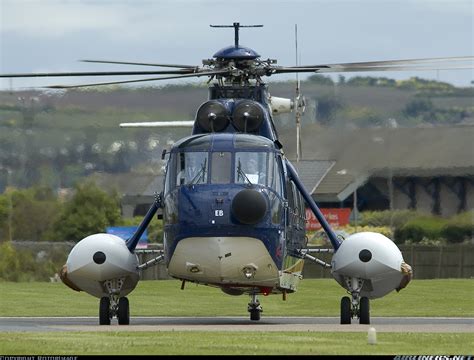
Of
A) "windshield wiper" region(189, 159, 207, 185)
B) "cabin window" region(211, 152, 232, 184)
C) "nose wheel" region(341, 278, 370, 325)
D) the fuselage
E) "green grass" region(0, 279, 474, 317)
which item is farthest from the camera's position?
"green grass" region(0, 279, 474, 317)

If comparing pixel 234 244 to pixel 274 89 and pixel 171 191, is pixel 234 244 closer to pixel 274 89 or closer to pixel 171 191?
pixel 171 191

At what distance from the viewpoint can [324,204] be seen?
58.8m

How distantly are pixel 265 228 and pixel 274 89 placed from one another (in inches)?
514

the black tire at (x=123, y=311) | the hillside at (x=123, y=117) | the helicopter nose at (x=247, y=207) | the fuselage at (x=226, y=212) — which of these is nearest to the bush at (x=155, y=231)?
the hillside at (x=123, y=117)

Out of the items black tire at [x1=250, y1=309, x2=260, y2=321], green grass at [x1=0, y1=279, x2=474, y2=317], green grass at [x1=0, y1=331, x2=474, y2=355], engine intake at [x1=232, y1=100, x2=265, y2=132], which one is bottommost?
green grass at [x1=0, y1=279, x2=474, y2=317]

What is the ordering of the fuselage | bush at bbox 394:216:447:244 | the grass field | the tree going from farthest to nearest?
bush at bbox 394:216:447:244 → the tree → the fuselage → the grass field

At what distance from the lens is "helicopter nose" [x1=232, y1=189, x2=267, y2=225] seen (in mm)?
29500

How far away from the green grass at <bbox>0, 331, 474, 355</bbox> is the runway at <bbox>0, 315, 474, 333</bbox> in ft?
7.15

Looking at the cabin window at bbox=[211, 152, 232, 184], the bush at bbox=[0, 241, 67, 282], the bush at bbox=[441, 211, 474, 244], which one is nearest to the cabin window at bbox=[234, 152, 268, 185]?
the cabin window at bbox=[211, 152, 232, 184]

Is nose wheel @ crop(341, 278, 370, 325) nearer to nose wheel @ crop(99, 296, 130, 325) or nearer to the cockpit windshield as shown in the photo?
the cockpit windshield

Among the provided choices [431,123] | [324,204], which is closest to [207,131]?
[431,123]

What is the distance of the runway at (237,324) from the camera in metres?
29.8

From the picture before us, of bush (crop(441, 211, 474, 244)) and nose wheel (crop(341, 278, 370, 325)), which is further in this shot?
bush (crop(441, 211, 474, 244))

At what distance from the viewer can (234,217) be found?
29.6 m
